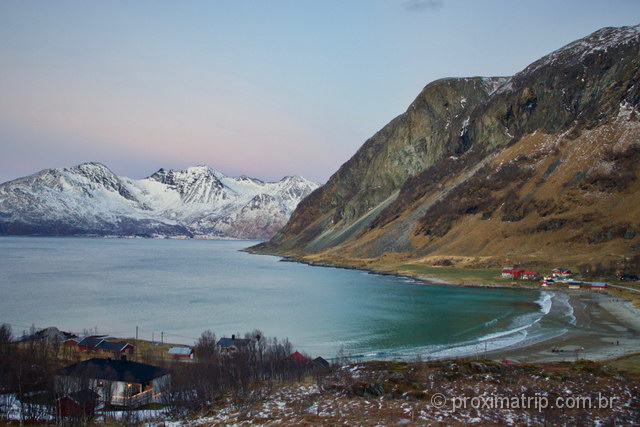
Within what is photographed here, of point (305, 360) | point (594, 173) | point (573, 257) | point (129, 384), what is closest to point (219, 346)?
point (305, 360)

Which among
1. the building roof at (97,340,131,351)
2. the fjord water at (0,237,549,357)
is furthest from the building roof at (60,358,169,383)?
the fjord water at (0,237,549,357)

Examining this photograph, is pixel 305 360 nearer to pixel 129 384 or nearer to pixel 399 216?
pixel 129 384

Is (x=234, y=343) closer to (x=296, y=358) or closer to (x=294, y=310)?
(x=296, y=358)

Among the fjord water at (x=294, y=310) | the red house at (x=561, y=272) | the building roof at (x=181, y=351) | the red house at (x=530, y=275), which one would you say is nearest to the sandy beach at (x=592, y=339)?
the fjord water at (x=294, y=310)

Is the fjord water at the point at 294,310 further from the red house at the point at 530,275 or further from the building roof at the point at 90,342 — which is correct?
the red house at the point at 530,275

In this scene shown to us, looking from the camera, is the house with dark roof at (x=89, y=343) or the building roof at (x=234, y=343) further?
the house with dark roof at (x=89, y=343)

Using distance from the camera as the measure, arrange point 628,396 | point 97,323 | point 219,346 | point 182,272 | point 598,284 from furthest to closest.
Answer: point 182,272 → point 598,284 → point 97,323 → point 219,346 → point 628,396

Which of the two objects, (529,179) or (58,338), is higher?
(529,179)
